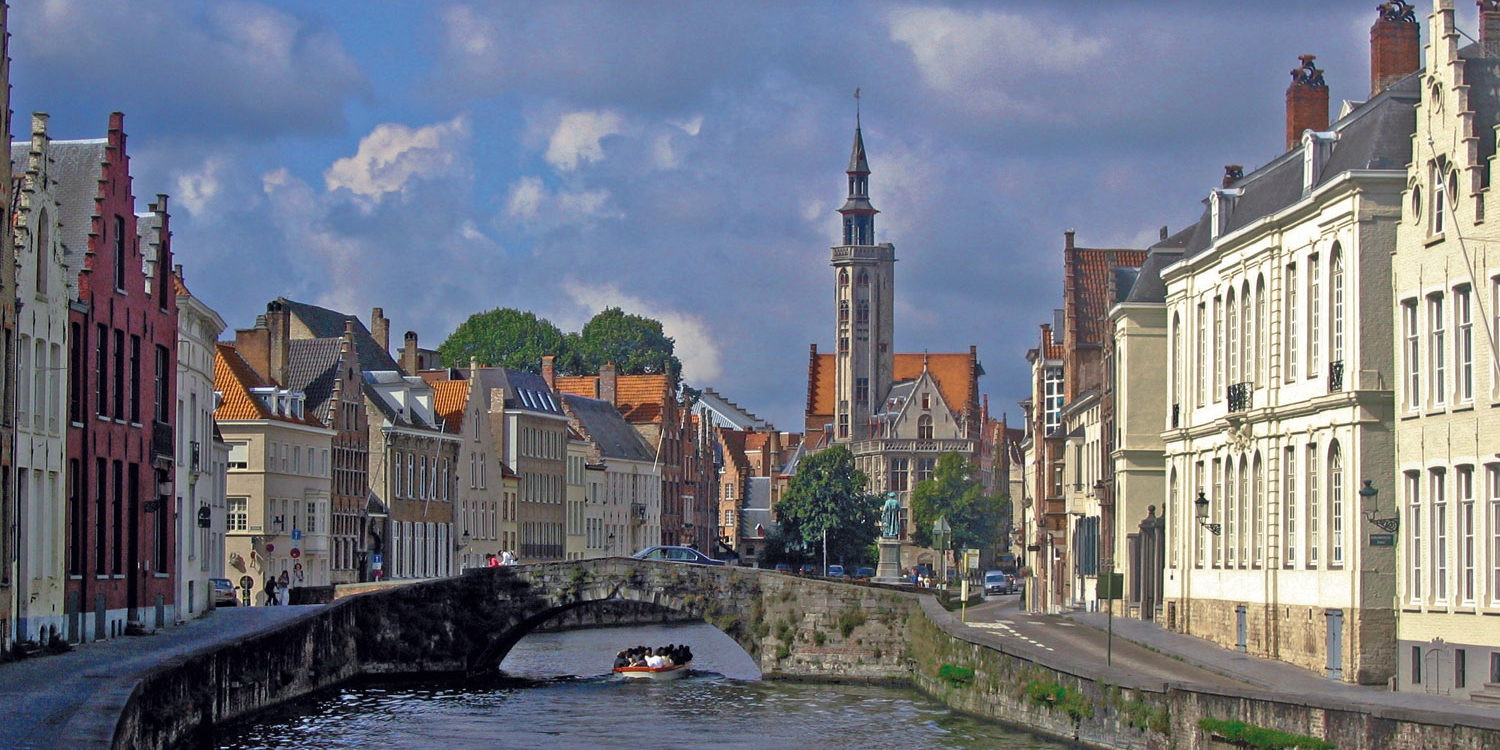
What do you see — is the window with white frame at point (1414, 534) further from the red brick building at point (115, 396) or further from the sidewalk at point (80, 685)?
the red brick building at point (115, 396)

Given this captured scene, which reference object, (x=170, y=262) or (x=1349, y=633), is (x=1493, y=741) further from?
(x=170, y=262)

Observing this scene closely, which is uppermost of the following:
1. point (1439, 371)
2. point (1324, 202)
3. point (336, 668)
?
point (1324, 202)

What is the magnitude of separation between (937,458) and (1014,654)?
145 m

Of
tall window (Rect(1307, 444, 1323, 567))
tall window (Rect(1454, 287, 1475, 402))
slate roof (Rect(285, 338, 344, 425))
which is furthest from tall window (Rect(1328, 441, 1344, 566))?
slate roof (Rect(285, 338, 344, 425))

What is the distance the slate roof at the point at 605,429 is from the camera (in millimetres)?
126562

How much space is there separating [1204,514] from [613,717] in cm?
1327

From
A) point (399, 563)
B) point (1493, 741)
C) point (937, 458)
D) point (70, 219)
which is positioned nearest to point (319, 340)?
point (399, 563)

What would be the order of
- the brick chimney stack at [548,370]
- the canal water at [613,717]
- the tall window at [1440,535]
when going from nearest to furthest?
the tall window at [1440,535]
the canal water at [613,717]
the brick chimney stack at [548,370]

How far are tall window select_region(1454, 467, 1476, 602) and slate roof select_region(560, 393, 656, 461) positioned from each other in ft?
301

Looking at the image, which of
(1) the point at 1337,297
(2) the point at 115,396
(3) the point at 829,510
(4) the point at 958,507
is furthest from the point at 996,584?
(1) the point at 1337,297

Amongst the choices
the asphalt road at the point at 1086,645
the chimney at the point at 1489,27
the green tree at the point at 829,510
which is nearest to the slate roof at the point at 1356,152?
the chimney at the point at 1489,27

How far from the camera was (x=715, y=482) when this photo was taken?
525 ft

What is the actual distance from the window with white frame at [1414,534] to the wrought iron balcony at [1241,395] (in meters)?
8.87

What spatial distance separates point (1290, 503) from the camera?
142 ft
